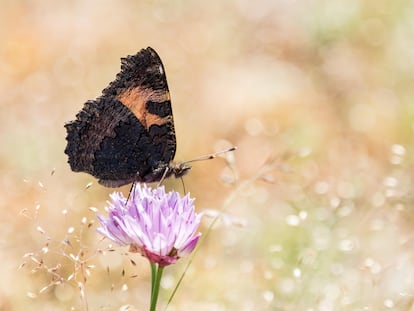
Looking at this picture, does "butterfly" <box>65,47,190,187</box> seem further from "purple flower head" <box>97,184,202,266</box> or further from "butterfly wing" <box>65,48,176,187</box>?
"purple flower head" <box>97,184,202,266</box>

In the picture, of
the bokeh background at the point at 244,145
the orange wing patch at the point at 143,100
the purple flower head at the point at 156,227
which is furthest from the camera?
the bokeh background at the point at 244,145

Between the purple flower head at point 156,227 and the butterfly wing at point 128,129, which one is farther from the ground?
the butterfly wing at point 128,129

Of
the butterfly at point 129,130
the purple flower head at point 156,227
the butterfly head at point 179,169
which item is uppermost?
the butterfly at point 129,130

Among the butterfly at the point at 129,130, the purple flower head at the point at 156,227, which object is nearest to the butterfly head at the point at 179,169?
the butterfly at the point at 129,130

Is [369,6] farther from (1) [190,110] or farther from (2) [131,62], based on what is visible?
(2) [131,62]

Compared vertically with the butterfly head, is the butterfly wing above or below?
above

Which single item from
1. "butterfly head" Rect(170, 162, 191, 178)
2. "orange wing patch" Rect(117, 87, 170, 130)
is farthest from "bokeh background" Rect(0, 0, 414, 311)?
"orange wing patch" Rect(117, 87, 170, 130)

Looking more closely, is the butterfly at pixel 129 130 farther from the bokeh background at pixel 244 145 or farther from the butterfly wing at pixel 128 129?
the bokeh background at pixel 244 145

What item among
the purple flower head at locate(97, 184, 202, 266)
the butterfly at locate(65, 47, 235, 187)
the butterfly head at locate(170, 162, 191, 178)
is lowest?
the purple flower head at locate(97, 184, 202, 266)

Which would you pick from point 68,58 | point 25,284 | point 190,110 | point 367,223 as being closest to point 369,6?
point 190,110
